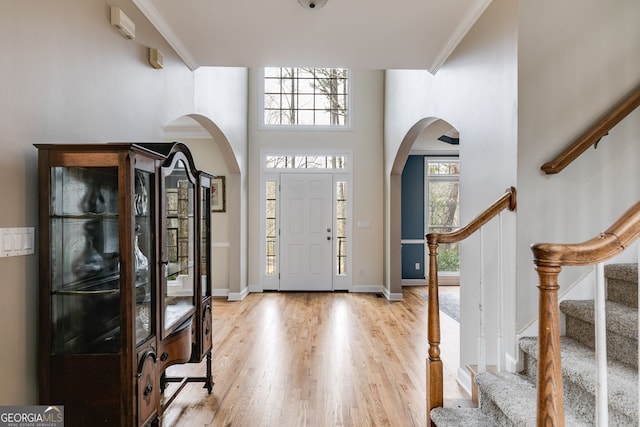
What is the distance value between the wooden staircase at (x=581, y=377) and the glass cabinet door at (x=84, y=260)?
1.70 metres

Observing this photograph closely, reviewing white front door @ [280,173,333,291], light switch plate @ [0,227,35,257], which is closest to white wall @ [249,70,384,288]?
white front door @ [280,173,333,291]

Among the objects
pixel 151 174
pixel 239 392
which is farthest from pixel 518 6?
pixel 239 392

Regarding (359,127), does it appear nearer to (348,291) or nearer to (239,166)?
(239,166)

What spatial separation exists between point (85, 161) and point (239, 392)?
1927 millimetres

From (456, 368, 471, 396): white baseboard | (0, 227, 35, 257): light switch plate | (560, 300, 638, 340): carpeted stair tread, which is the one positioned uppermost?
(0, 227, 35, 257): light switch plate

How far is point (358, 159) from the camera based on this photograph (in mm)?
6215

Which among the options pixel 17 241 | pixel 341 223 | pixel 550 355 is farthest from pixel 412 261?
pixel 17 241

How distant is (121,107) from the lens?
2.10m

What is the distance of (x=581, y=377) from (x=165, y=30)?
3.04 metres

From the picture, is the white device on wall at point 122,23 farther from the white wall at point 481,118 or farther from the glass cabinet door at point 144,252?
the white wall at point 481,118

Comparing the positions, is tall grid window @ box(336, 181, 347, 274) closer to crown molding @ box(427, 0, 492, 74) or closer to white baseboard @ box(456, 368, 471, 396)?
crown molding @ box(427, 0, 492, 74)

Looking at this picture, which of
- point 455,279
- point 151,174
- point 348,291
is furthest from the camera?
point 455,279

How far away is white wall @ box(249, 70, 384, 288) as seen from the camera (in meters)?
6.18

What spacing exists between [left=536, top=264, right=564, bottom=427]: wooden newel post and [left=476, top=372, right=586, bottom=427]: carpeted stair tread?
476 millimetres
